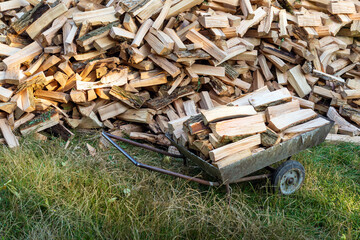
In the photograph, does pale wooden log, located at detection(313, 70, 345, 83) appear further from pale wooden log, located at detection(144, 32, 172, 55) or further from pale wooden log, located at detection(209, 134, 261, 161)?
pale wooden log, located at detection(209, 134, 261, 161)

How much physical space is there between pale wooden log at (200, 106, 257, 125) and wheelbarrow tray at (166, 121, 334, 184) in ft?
1.27

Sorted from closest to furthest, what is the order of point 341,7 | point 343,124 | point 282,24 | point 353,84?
point 343,124
point 282,24
point 353,84
point 341,7

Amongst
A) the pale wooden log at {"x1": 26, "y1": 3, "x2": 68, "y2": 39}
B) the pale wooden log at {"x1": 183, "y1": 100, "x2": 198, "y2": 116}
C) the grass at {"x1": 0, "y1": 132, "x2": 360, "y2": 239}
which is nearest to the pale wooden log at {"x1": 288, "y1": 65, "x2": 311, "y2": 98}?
the grass at {"x1": 0, "y1": 132, "x2": 360, "y2": 239}

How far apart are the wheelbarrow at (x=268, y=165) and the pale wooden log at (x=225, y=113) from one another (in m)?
0.39

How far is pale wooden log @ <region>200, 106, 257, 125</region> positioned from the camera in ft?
→ 10.9

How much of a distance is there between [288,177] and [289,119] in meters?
0.60

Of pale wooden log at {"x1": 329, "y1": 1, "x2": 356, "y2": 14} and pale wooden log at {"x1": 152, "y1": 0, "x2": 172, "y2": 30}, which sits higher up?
pale wooden log at {"x1": 152, "y1": 0, "x2": 172, "y2": 30}

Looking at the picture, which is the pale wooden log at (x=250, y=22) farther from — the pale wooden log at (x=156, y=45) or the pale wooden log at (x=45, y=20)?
the pale wooden log at (x=45, y=20)

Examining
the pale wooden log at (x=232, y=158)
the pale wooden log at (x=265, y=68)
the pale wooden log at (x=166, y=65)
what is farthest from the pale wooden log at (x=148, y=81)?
the pale wooden log at (x=232, y=158)

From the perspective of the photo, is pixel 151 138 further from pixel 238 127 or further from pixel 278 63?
pixel 278 63

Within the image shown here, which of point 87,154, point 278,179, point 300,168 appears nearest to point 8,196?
point 87,154

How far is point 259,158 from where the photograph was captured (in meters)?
3.34

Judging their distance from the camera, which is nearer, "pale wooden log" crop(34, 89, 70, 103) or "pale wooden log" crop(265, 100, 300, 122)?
"pale wooden log" crop(265, 100, 300, 122)

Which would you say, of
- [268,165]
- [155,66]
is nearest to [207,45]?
[155,66]
